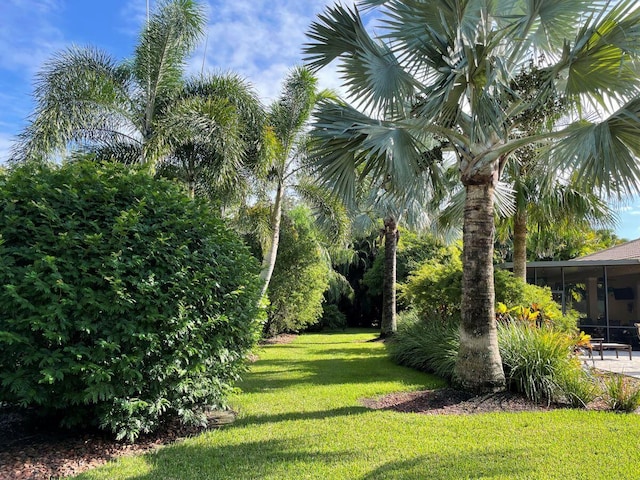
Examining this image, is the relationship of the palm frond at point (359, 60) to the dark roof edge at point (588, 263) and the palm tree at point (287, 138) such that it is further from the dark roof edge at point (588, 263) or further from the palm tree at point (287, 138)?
the dark roof edge at point (588, 263)

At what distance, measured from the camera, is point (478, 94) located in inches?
253

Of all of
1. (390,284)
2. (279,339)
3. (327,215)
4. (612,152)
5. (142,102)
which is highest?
(142,102)

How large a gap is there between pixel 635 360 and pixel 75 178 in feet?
46.8

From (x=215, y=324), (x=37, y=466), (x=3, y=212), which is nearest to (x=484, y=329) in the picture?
(x=215, y=324)

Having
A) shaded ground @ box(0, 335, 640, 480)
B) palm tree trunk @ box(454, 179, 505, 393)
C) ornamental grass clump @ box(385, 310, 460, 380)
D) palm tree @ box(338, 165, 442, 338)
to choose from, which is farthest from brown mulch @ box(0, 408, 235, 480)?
palm tree @ box(338, 165, 442, 338)

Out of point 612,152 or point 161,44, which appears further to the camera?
point 161,44

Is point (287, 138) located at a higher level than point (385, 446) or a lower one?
higher

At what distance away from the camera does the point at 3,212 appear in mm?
4383

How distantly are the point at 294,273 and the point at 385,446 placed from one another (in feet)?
48.5

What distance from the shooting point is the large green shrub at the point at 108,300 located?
3.98m

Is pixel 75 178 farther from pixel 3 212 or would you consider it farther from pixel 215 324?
pixel 215 324

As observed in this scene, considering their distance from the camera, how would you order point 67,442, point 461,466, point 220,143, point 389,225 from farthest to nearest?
1. point 389,225
2. point 220,143
3. point 67,442
4. point 461,466

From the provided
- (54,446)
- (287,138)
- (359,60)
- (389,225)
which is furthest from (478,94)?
(389,225)

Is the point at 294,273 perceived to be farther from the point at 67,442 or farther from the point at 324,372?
the point at 67,442
